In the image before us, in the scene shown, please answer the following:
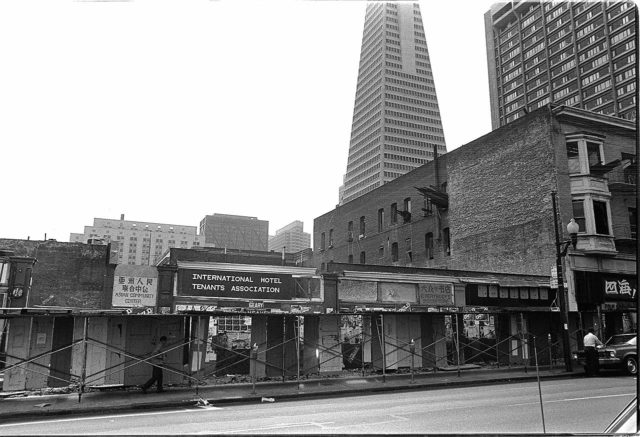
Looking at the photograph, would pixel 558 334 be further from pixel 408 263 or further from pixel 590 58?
pixel 590 58

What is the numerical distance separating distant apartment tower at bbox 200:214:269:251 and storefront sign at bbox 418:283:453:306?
49.4 m

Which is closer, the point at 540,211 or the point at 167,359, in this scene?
the point at 167,359

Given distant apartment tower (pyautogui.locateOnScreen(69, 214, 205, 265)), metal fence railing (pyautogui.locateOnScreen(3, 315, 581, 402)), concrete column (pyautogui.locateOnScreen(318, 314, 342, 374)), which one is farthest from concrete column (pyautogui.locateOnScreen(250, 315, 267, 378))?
distant apartment tower (pyautogui.locateOnScreen(69, 214, 205, 265))

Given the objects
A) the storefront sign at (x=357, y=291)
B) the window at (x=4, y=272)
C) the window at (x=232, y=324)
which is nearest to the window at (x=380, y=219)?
the storefront sign at (x=357, y=291)

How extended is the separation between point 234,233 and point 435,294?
5289 cm

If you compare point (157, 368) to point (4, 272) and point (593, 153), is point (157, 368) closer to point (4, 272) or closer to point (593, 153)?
point (4, 272)

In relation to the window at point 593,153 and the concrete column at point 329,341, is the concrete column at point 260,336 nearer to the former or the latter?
the concrete column at point 329,341

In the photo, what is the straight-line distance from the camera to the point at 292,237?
8775cm

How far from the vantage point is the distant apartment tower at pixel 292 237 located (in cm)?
8581

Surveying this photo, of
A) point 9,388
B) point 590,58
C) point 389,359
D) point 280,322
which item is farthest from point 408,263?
point 590,58

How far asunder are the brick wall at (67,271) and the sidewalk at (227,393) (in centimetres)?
763

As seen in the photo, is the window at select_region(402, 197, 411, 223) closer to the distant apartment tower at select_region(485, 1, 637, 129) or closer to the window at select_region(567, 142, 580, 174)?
the window at select_region(567, 142, 580, 174)

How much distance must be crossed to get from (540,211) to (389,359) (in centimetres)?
1372

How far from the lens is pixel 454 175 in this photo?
34.2m
